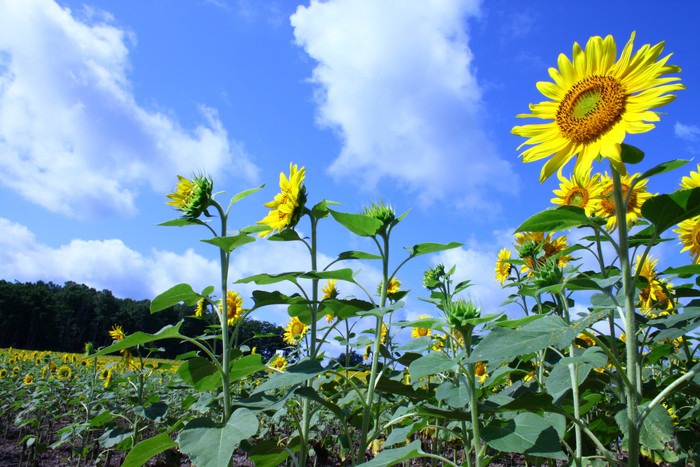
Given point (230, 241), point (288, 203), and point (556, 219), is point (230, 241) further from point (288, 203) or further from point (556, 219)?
point (556, 219)

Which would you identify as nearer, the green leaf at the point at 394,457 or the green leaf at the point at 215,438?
the green leaf at the point at 394,457

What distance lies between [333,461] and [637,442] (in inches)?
154

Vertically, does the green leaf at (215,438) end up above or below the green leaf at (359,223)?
below

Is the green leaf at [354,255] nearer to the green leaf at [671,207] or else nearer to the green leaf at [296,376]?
the green leaf at [296,376]

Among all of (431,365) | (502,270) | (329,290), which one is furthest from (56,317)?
(431,365)

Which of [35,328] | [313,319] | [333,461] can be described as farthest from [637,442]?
[35,328]

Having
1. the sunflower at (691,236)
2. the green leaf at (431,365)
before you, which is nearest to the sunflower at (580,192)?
the sunflower at (691,236)

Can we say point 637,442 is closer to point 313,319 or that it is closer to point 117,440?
point 313,319

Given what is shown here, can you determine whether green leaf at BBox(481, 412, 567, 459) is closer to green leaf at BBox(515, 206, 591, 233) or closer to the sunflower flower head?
green leaf at BBox(515, 206, 591, 233)

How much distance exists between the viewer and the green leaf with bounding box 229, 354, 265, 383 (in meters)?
1.87

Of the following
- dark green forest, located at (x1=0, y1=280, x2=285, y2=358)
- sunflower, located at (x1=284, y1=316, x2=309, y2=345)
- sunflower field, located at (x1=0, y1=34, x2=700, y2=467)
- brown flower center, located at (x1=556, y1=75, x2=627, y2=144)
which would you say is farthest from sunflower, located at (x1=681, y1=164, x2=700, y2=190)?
dark green forest, located at (x1=0, y1=280, x2=285, y2=358)

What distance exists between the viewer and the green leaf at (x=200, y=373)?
1834 millimetres

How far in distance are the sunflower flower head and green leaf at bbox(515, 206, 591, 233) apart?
1155 mm

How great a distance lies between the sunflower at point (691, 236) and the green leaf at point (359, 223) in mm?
1817
